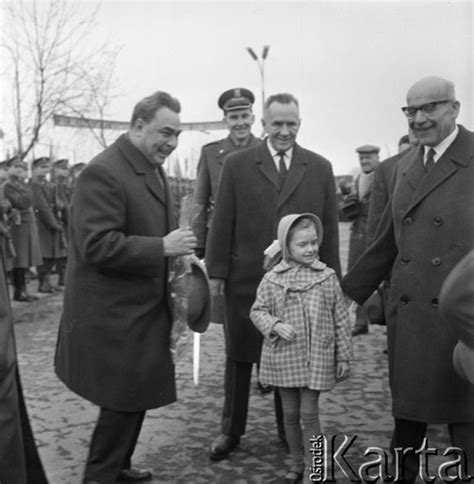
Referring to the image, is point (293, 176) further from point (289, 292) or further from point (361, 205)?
point (361, 205)

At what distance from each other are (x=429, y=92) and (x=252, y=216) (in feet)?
4.37

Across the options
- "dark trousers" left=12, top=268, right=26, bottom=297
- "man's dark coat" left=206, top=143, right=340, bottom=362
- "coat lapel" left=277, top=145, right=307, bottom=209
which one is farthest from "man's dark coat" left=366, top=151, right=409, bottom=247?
"dark trousers" left=12, top=268, right=26, bottom=297

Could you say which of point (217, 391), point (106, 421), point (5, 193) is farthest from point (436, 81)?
point (5, 193)

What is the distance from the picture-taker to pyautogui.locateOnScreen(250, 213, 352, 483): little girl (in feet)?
12.1

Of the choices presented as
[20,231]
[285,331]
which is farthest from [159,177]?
[20,231]

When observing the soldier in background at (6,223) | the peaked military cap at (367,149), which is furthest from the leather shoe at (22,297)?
the peaked military cap at (367,149)

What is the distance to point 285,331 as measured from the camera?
3.65 metres

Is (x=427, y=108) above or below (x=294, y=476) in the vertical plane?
above

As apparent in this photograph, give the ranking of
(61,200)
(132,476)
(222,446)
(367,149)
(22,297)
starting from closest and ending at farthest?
(132,476), (222,446), (367,149), (22,297), (61,200)

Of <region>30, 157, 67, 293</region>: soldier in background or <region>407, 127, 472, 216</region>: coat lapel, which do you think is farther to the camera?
<region>30, 157, 67, 293</region>: soldier in background

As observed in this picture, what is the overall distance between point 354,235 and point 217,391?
286 cm

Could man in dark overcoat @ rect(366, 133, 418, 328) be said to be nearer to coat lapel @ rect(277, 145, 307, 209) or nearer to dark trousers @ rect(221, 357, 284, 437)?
coat lapel @ rect(277, 145, 307, 209)

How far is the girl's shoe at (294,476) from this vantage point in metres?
3.82

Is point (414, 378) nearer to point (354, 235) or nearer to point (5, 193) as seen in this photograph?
point (354, 235)
